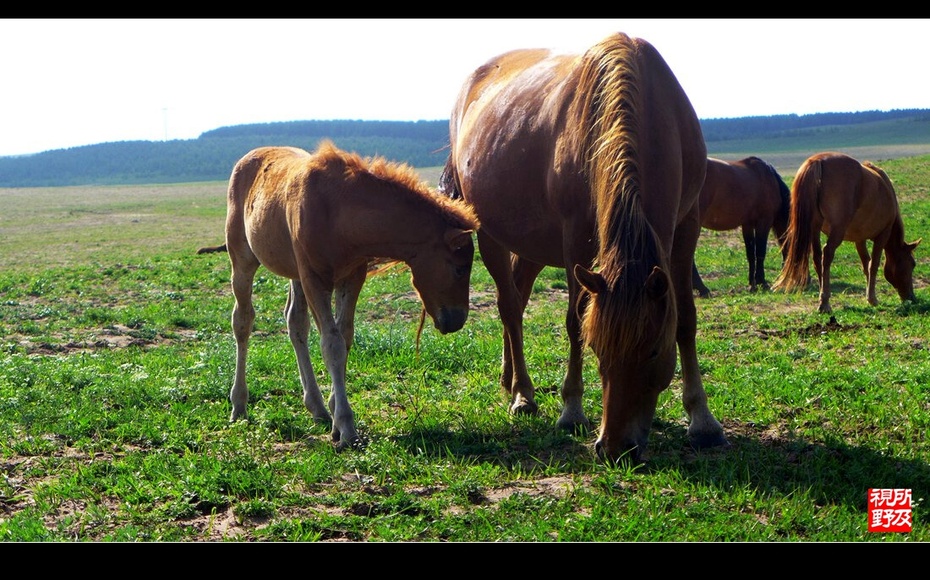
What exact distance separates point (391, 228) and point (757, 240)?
381 inches

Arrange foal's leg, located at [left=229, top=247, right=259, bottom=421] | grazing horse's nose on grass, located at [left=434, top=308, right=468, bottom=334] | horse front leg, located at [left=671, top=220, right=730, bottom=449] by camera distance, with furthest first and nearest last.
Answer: foal's leg, located at [left=229, top=247, right=259, bottom=421]
grazing horse's nose on grass, located at [left=434, top=308, right=468, bottom=334]
horse front leg, located at [left=671, top=220, right=730, bottom=449]

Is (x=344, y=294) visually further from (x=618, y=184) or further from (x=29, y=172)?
(x=29, y=172)

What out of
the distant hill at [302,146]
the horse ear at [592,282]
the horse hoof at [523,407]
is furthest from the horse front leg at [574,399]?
the distant hill at [302,146]

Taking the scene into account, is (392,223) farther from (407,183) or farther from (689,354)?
(689,354)

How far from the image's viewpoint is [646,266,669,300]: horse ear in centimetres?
409

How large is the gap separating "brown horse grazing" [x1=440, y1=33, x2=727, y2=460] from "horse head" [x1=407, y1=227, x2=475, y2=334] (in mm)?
593

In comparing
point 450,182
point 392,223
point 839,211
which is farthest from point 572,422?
point 839,211

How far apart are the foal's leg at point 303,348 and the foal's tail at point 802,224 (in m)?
7.53

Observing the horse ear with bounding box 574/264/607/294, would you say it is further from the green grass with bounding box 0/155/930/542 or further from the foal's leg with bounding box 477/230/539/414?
the foal's leg with bounding box 477/230/539/414

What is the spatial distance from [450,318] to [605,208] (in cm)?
153

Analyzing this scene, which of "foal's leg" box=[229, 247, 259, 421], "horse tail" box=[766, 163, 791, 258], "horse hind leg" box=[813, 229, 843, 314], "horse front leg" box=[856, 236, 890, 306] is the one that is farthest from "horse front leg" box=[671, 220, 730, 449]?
"horse tail" box=[766, 163, 791, 258]

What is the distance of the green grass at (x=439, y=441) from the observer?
403cm

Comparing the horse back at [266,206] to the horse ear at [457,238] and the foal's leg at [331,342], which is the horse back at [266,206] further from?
the horse ear at [457,238]

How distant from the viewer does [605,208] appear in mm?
4508
